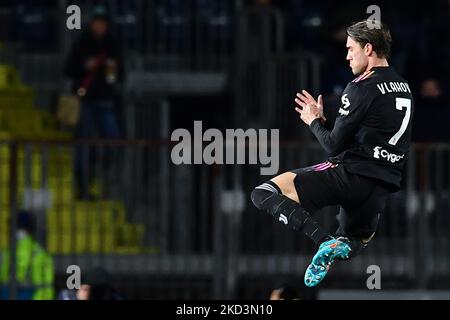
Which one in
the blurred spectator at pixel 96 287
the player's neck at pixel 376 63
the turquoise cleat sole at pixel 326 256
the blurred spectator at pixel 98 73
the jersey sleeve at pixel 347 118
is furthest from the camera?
the blurred spectator at pixel 98 73

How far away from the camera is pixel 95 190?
57.4 ft

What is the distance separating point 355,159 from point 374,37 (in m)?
0.92

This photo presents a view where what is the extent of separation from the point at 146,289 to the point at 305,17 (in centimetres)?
554

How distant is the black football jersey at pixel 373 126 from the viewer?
1152cm

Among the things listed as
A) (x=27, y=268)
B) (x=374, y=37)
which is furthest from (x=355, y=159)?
(x=27, y=268)

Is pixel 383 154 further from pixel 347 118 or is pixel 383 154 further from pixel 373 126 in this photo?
pixel 347 118

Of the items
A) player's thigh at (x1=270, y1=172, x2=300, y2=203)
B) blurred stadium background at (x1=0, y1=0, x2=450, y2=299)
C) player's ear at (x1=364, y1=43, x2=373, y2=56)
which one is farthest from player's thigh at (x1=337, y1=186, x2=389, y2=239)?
blurred stadium background at (x1=0, y1=0, x2=450, y2=299)

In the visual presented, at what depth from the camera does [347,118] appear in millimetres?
11555

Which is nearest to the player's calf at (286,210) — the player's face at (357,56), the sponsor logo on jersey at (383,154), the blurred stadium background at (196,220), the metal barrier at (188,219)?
the sponsor logo on jersey at (383,154)

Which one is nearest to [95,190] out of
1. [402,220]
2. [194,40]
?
[402,220]

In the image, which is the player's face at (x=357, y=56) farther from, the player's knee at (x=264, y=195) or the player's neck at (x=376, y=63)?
the player's knee at (x=264, y=195)

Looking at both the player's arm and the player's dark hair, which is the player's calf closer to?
the player's arm

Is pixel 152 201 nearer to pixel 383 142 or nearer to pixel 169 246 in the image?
pixel 169 246

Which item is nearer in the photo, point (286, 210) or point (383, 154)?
point (383, 154)
